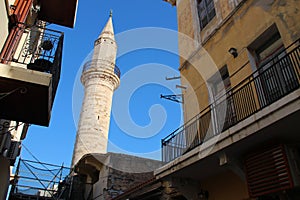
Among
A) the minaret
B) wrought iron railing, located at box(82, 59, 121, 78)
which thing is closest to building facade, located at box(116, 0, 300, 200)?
the minaret

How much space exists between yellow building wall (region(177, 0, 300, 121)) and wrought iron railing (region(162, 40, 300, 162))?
0.63 m

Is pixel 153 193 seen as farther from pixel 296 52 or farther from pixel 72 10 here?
pixel 72 10

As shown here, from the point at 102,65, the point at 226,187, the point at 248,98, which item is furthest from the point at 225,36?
the point at 102,65

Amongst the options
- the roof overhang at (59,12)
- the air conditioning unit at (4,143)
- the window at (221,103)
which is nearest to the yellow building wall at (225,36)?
the window at (221,103)

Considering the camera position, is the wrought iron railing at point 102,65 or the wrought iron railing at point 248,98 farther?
the wrought iron railing at point 102,65

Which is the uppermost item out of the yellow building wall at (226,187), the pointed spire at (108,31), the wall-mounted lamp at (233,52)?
the pointed spire at (108,31)

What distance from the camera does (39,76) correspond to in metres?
5.18

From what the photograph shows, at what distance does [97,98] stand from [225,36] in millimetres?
19213

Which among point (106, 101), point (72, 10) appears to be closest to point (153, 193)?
point (72, 10)

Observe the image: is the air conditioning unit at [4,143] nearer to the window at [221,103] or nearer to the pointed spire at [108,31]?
the window at [221,103]

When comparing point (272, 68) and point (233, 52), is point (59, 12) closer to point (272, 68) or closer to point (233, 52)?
Answer: point (233, 52)

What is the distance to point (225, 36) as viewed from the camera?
28.1 ft

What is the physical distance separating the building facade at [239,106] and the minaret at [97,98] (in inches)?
538

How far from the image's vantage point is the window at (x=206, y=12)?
10.1 m
